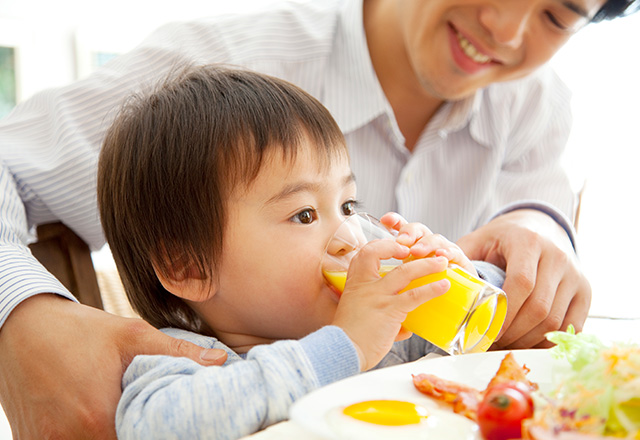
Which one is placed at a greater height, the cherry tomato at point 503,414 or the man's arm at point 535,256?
the cherry tomato at point 503,414

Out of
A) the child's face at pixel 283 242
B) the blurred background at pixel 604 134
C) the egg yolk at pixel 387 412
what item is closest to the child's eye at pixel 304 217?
the child's face at pixel 283 242

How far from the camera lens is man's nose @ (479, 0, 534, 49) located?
4.78 ft

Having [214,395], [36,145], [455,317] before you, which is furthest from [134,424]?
[36,145]

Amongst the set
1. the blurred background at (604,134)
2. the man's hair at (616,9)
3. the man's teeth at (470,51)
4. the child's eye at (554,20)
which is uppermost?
the man's hair at (616,9)

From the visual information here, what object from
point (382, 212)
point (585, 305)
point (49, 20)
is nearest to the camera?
point (585, 305)

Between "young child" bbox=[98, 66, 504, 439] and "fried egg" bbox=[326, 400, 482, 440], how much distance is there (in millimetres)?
276

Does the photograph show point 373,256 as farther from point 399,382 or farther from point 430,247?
point 399,382

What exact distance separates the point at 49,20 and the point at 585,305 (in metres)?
5.02

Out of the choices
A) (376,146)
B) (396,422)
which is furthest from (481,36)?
(396,422)

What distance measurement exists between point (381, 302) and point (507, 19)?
910 millimetres

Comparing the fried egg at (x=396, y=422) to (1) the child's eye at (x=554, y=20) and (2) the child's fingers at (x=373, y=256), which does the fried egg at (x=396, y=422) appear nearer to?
(2) the child's fingers at (x=373, y=256)

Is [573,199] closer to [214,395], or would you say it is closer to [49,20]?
[214,395]

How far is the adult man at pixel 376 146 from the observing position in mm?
1024

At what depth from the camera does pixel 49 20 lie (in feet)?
16.4
